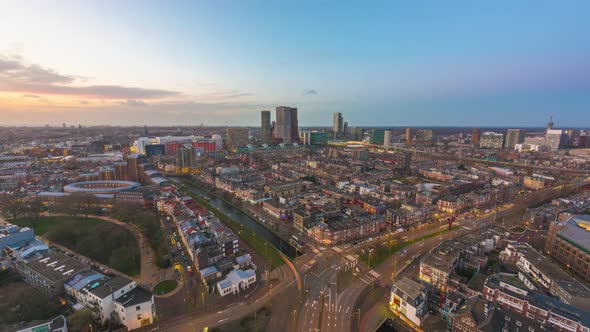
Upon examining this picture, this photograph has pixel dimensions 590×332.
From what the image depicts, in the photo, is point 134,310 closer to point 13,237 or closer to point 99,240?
point 99,240

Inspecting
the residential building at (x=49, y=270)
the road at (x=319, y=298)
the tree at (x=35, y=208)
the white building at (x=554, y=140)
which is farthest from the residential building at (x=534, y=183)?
the tree at (x=35, y=208)

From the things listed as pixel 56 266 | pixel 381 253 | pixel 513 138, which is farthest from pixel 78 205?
pixel 513 138

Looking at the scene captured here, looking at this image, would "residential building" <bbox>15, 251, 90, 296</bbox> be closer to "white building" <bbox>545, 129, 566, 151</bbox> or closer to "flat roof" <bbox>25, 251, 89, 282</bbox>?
"flat roof" <bbox>25, 251, 89, 282</bbox>

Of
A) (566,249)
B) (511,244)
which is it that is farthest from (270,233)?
(566,249)

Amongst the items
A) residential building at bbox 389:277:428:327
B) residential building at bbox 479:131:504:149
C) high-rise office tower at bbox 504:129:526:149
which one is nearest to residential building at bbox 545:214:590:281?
residential building at bbox 389:277:428:327

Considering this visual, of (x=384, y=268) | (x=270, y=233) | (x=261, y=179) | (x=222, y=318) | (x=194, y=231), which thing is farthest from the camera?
(x=261, y=179)

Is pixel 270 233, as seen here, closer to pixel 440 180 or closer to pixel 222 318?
pixel 222 318
